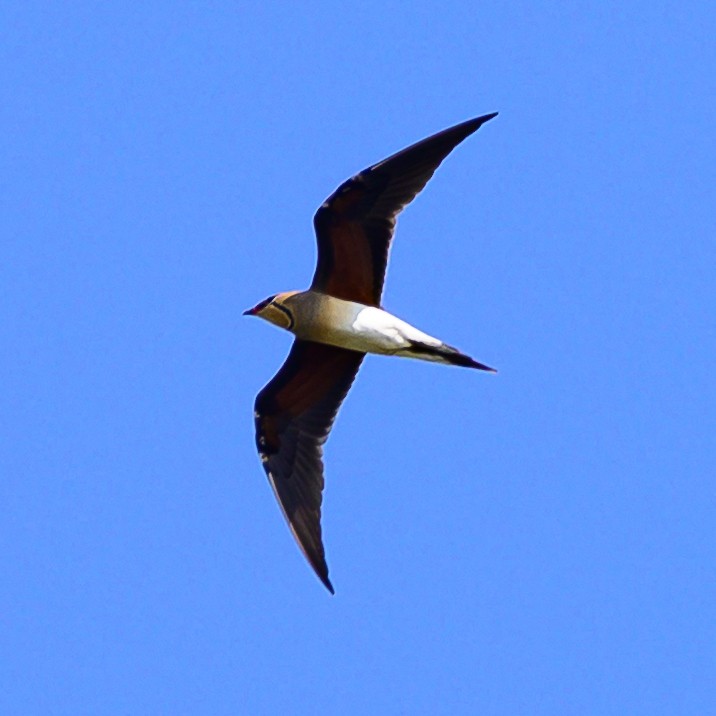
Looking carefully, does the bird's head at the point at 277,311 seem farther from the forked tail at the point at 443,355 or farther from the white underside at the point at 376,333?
the forked tail at the point at 443,355

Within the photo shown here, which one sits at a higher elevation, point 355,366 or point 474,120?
point 474,120

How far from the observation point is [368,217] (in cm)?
1391

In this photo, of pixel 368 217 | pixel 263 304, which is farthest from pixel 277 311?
pixel 368 217

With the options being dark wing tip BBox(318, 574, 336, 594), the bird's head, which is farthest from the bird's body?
dark wing tip BBox(318, 574, 336, 594)

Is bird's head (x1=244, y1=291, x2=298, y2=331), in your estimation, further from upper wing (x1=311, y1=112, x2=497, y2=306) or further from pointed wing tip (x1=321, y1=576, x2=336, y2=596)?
pointed wing tip (x1=321, y1=576, x2=336, y2=596)

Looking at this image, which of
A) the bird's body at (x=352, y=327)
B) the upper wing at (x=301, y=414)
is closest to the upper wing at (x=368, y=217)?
the bird's body at (x=352, y=327)

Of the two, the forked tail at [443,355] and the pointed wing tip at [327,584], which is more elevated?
the forked tail at [443,355]

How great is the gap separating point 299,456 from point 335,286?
161 centimetres

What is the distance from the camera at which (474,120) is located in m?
13.5

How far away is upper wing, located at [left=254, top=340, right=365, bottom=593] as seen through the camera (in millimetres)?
14516

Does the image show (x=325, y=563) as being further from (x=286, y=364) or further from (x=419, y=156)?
(x=419, y=156)

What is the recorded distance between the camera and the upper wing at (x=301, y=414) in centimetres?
1452

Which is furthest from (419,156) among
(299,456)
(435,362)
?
(299,456)

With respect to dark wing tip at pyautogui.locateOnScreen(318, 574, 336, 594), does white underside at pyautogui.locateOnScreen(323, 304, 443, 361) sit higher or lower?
higher
